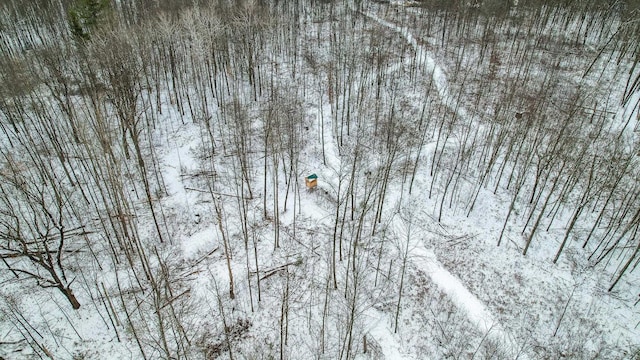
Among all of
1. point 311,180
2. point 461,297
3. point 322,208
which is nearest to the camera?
point 461,297

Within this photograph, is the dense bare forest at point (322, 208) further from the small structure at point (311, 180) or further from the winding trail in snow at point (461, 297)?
the small structure at point (311, 180)

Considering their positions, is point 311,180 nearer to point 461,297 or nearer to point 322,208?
point 322,208

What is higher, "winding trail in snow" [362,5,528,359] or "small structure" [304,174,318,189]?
"small structure" [304,174,318,189]

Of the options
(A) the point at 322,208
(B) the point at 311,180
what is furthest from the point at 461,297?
(B) the point at 311,180

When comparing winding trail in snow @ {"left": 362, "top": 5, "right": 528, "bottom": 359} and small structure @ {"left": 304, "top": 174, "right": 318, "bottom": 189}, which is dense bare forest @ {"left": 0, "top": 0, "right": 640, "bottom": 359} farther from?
small structure @ {"left": 304, "top": 174, "right": 318, "bottom": 189}

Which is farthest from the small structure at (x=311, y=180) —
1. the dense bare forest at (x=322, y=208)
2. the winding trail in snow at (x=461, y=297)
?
the winding trail in snow at (x=461, y=297)

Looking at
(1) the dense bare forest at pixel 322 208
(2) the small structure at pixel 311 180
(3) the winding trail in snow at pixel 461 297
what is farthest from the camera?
(2) the small structure at pixel 311 180

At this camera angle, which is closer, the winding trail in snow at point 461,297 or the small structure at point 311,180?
the winding trail in snow at point 461,297

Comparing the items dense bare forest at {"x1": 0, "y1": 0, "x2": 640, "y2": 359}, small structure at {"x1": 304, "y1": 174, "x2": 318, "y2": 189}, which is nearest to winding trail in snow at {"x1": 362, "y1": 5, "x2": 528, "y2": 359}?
dense bare forest at {"x1": 0, "y1": 0, "x2": 640, "y2": 359}

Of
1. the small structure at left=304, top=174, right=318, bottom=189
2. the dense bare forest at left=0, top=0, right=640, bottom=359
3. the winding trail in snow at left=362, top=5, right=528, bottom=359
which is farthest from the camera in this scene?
the small structure at left=304, top=174, right=318, bottom=189
